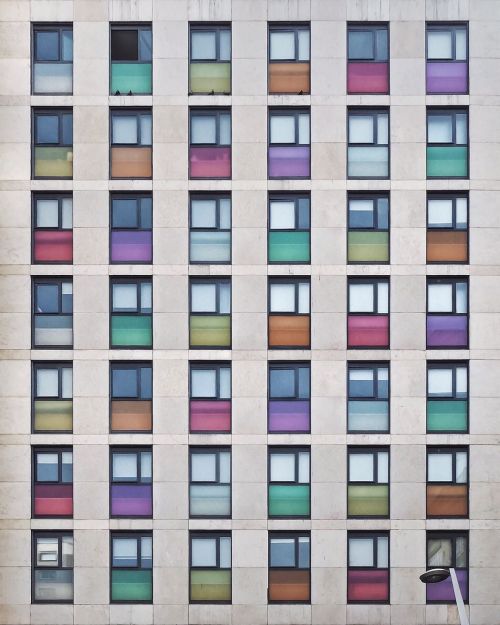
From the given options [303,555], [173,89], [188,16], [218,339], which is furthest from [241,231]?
[303,555]

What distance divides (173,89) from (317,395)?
10473 millimetres

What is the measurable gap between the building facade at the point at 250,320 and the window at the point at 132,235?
69 millimetres

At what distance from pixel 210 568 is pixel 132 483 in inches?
141

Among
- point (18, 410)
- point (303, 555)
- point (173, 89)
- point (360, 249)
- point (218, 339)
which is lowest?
point (303, 555)

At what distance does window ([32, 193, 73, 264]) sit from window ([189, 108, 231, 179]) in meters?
4.11

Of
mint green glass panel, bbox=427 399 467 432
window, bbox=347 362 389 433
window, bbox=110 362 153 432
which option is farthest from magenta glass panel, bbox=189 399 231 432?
mint green glass panel, bbox=427 399 467 432

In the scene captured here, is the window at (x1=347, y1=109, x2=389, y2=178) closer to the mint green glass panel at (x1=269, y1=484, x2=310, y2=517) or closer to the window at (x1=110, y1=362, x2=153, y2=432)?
the window at (x1=110, y1=362, x2=153, y2=432)

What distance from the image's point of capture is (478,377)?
18.5 meters

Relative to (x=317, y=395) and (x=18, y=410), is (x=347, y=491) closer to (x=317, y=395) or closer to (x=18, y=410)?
(x=317, y=395)

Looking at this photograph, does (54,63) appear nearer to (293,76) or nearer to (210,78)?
(210,78)

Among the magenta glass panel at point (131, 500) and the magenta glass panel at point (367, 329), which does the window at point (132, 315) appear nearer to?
the magenta glass panel at point (131, 500)

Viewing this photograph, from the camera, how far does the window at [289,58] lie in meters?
18.8

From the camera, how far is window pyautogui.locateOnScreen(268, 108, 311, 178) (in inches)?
738

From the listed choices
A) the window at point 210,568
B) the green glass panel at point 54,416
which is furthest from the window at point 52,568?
the window at point 210,568
